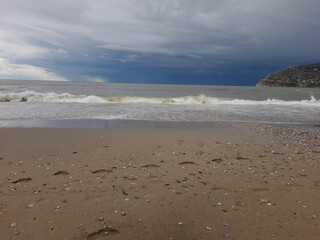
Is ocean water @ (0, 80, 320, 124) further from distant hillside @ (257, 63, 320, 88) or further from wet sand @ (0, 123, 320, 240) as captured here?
distant hillside @ (257, 63, 320, 88)

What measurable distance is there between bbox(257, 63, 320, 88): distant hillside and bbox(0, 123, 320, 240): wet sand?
117m

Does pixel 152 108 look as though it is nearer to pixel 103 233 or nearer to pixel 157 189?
pixel 157 189

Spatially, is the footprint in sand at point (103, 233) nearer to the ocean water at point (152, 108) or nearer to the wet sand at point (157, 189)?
the wet sand at point (157, 189)

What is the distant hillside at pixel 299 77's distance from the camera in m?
101

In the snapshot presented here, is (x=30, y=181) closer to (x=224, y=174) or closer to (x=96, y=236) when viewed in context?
(x=96, y=236)

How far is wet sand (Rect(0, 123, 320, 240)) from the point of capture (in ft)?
8.55

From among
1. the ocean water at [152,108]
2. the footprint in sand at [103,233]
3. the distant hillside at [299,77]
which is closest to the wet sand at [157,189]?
the footprint in sand at [103,233]

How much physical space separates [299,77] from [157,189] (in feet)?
410

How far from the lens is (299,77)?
105 m

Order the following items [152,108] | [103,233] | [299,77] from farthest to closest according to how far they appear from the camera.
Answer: [299,77] → [152,108] → [103,233]

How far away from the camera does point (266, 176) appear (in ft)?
13.7

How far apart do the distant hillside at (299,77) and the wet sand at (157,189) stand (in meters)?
117

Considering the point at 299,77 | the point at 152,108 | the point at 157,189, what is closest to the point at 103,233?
the point at 157,189

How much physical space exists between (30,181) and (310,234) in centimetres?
437
